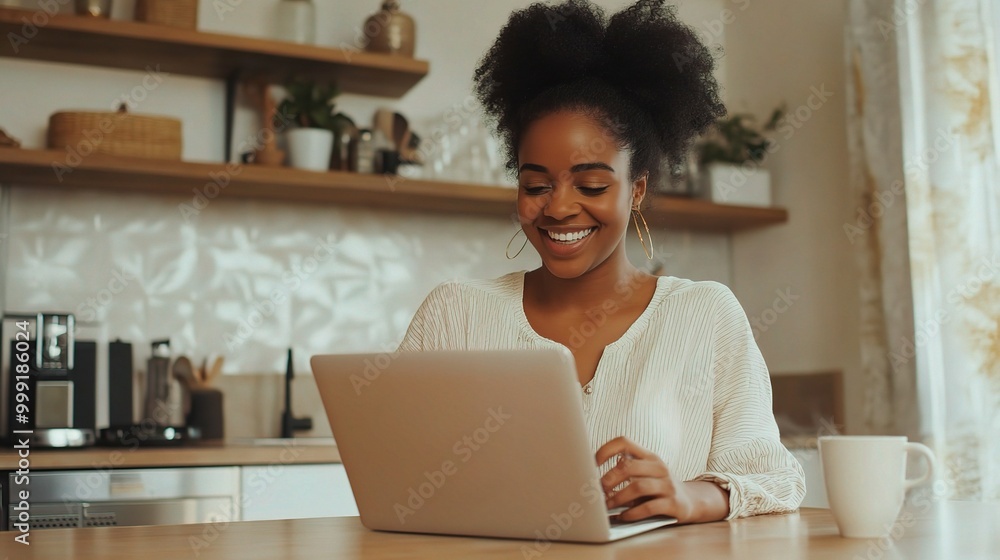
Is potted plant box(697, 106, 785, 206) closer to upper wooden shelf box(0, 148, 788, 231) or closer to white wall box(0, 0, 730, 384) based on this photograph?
upper wooden shelf box(0, 148, 788, 231)

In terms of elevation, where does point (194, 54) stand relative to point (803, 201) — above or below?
above

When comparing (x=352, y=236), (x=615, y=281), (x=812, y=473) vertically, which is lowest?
(x=812, y=473)

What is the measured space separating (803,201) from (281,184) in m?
1.70

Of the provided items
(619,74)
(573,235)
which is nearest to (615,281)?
(573,235)

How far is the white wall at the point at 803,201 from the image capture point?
10.5ft

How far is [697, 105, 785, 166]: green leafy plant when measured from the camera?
135 inches

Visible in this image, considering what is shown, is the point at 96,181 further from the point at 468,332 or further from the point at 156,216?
the point at 468,332

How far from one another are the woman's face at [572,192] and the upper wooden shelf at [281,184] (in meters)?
0.88

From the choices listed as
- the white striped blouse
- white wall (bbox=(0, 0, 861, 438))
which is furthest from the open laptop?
white wall (bbox=(0, 0, 861, 438))

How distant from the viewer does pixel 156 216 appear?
291 cm

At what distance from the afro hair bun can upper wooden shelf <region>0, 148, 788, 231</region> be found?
0.74 meters

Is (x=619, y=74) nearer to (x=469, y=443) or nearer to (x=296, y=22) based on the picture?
(x=469, y=443)

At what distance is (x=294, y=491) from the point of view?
248cm

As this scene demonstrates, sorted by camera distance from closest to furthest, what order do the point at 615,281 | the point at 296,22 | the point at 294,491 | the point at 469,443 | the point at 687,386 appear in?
the point at 469,443 < the point at 687,386 < the point at 615,281 < the point at 294,491 < the point at 296,22
